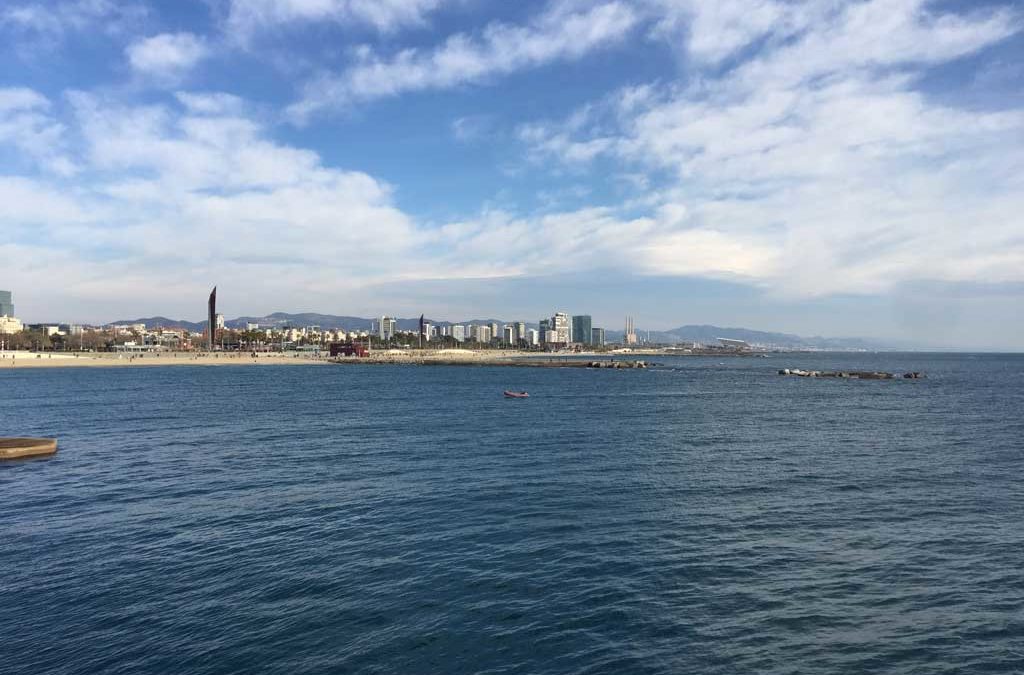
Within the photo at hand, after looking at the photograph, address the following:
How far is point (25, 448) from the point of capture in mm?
36000

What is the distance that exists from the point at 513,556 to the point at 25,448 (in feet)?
107

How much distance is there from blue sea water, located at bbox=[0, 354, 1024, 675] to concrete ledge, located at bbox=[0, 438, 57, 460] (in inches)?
70.9

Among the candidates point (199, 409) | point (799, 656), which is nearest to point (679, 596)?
point (799, 656)

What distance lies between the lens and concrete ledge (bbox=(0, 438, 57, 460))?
35625mm

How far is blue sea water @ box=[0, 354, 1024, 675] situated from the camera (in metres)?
13.6

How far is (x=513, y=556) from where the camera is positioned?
19312mm

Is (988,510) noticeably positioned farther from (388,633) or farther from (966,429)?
(966,429)

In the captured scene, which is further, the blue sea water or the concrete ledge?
the concrete ledge

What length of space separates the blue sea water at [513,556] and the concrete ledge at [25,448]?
180 centimetres

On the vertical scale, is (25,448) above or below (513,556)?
above

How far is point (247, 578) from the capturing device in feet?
57.5

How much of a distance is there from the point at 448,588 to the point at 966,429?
49504 millimetres

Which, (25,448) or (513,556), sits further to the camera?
(25,448)

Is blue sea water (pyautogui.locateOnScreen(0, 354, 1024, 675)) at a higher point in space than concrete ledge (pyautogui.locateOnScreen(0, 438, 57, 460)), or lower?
lower
